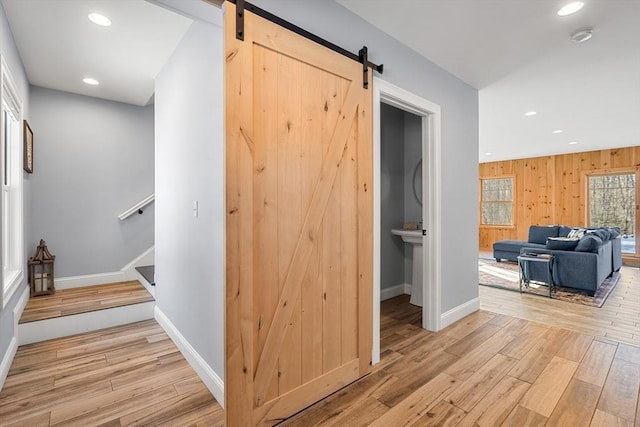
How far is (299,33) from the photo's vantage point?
5.89 feet

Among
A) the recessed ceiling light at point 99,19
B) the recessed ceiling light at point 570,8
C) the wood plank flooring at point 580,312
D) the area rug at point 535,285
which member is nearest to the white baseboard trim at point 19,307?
the recessed ceiling light at point 99,19

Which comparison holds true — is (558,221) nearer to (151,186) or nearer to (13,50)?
(151,186)

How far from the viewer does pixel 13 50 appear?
2580 millimetres

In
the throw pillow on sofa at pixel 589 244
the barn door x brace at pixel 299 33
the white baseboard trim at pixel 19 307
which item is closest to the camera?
the barn door x brace at pixel 299 33

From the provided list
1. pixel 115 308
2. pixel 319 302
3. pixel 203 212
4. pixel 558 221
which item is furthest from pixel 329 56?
pixel 558 221

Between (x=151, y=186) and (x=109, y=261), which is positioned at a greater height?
(x=151, y=186)

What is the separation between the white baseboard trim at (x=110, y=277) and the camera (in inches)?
149

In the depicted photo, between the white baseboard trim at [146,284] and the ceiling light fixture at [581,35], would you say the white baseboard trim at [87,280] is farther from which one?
the ceiling light fixture at [581,35]

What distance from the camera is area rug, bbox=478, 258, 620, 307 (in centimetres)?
406

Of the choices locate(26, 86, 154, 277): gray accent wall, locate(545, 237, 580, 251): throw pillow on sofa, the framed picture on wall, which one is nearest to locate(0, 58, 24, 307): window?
the framed picture on wall

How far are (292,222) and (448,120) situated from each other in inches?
85.7

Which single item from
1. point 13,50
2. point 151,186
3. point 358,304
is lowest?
point 358,304

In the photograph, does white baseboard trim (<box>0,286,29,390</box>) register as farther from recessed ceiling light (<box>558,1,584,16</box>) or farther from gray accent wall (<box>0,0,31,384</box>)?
recessed ceiling light (<box>558,1,584,16</box>)

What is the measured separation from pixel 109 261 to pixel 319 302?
11.5 ft
